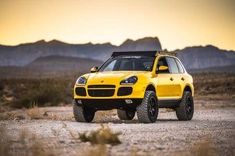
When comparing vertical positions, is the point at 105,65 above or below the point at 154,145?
above

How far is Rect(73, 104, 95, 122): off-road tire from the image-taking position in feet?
59.9

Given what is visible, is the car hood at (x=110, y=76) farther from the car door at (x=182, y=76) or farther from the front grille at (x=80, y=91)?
the car door at (x=182, y=76)

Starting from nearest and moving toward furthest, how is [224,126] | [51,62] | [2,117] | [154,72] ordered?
[224,126]
[154,72]
[2,117]
[51,62]

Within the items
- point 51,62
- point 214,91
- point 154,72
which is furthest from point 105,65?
point 51,62

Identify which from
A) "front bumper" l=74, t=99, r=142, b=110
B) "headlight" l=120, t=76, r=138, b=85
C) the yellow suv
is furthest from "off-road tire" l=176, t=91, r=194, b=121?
"headlight" l=120, t=76, r=138, b=85

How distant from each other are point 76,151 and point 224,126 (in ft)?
23.6

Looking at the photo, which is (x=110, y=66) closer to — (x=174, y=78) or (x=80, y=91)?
(x=80, y=91)

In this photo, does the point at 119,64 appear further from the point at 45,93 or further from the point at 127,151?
the point at 45,93

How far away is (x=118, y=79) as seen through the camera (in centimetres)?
1741

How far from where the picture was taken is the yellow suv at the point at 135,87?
17375 millimetres

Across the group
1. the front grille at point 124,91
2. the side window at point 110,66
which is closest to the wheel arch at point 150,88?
the front grille at point 124,91

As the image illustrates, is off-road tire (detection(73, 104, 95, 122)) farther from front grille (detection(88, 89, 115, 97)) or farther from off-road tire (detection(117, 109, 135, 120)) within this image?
off-road tire (detection(117, 109, 135, 120))

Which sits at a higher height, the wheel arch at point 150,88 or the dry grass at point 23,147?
the wheel arch at point 150,88

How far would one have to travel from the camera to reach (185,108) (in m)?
Answer: 20.2
